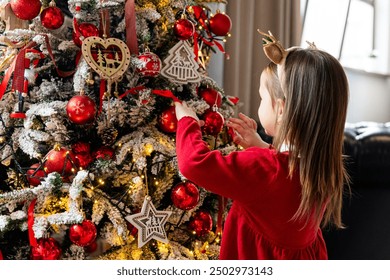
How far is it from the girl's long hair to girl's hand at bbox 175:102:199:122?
0.72ft

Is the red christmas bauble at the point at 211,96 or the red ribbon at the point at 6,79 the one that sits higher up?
the red ribbon at the point at 6,79

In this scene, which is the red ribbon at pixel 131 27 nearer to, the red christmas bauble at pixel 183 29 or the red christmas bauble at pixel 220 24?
the red christmas bauble at pixel 183 29

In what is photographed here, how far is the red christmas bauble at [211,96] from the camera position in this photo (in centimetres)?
165

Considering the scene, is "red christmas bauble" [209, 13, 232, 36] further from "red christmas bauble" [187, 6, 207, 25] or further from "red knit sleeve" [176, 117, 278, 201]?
"red knit sleeve" [176, 117, 278, 201]

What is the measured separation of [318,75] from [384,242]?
3.52 feet

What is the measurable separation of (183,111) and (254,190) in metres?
0.28

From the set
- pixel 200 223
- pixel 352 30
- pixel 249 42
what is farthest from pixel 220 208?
pixel 352 30

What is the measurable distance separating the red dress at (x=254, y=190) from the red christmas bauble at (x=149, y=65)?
18 cm

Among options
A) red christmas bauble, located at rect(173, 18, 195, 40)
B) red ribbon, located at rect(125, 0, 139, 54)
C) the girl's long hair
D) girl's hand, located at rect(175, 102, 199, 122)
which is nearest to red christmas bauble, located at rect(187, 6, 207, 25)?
red christmas bauble, located at rect(173, 18, 195, 40)

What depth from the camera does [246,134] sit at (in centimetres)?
160

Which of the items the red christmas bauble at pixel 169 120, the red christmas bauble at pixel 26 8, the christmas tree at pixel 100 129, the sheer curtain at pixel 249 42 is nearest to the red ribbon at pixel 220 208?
the christmas tree at pixel 100 129

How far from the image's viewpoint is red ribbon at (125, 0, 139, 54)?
4.92 ft

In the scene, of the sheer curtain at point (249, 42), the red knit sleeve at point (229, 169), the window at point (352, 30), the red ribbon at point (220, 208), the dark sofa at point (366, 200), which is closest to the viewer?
the red knit sleeve at point (229, 169)
